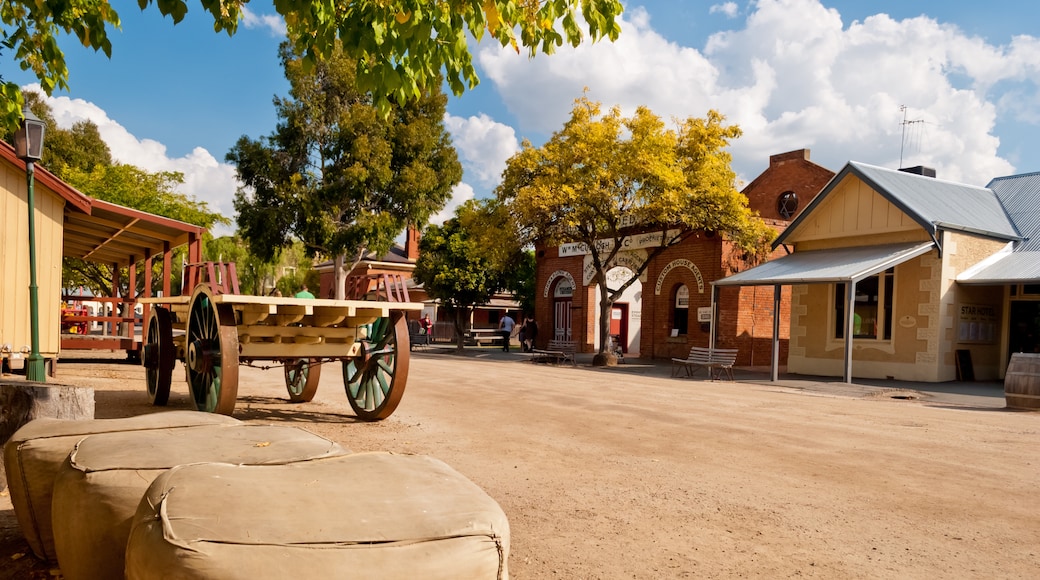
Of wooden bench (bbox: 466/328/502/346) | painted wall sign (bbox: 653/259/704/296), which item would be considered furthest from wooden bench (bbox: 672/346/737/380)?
wooden bench (bbox: 466/328/502/346)

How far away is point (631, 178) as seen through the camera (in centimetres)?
1950

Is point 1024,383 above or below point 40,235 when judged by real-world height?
below

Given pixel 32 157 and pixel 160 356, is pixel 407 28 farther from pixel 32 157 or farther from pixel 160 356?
pixel 32 157

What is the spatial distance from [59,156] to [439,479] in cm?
3356

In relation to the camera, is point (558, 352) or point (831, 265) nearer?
point (831, 265)

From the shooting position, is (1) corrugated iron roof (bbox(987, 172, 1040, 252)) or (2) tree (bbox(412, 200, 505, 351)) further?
(2) tree (bbox(412, 200, 505, 351))

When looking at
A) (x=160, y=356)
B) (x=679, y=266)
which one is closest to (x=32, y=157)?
(x=160, y=356)

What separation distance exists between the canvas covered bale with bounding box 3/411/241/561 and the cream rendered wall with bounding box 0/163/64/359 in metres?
9.09

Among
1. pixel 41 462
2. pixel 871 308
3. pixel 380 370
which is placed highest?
pixel 871 308

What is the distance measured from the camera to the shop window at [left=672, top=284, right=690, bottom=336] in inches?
902

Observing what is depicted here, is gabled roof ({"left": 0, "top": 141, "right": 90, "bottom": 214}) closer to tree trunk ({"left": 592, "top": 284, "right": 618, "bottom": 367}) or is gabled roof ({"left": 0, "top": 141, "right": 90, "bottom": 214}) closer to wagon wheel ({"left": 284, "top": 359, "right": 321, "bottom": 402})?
wagon wheel ({"left": 284, "top": 359, "right": 321, "bottom": 402})

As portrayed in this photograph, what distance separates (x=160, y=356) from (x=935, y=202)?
1654cm

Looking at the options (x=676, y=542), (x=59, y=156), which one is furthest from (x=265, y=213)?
(x=676, y=542)

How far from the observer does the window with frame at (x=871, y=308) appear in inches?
→ 669
